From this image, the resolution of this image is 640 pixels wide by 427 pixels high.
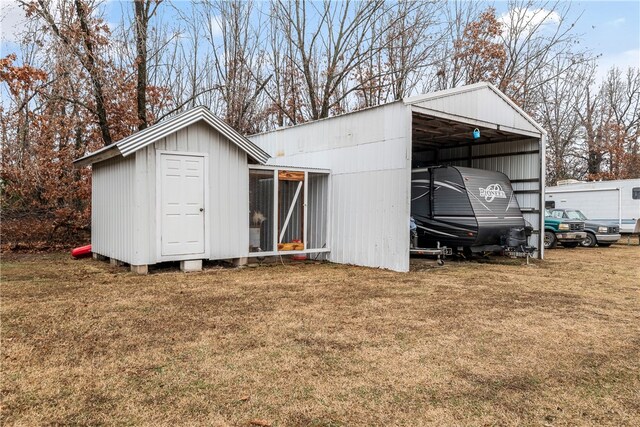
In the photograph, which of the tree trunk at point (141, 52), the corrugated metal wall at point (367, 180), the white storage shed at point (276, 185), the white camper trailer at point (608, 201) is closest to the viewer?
the white storage shed at point (276, 185)

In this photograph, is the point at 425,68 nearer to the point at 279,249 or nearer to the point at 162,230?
the point at 279,249

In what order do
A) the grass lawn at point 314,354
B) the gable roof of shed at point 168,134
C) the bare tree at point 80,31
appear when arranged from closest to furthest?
the grass lawn at point 314,354 → the gable roof of shed at point 168,134 → the bare tree at point 80,31

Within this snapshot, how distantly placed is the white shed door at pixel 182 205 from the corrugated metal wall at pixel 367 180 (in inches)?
123

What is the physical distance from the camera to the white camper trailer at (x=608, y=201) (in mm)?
16531

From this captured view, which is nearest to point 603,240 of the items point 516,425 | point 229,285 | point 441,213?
point 441,213

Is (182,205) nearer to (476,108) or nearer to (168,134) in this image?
(168,134)

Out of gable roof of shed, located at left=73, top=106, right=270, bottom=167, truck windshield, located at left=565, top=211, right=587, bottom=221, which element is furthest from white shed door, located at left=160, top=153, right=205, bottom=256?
truck windshield, located at left=565, top=211, right=587, bottom=221

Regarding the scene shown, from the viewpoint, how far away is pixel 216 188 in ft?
27.2

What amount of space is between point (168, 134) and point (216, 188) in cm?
133

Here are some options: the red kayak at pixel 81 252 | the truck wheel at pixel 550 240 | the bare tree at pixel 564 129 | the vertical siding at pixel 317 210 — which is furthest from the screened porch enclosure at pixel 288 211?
the bare tree at pixel 564 129

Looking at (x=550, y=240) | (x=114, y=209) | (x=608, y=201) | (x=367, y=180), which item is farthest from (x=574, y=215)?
(x=114, y=209)

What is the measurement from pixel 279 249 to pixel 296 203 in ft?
4.40

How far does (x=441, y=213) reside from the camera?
10461mm

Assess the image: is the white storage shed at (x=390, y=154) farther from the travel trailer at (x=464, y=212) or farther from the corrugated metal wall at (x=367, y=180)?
the travel trailer at (x=464, y=212)
